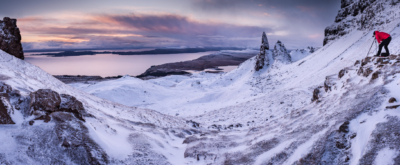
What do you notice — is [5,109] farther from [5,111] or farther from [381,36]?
[381,36]

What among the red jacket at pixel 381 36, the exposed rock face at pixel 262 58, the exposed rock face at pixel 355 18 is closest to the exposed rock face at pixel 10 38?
the red jacket at pixel 381 36

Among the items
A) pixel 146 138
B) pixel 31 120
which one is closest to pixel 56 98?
pixel 31 120

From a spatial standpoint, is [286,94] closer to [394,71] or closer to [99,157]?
[394,71]

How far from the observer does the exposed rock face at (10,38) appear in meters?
16.7

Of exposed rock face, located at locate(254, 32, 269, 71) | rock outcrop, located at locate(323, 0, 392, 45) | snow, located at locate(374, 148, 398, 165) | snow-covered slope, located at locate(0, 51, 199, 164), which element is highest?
rock outcrop, located at locate(323, 0, 392, 45)

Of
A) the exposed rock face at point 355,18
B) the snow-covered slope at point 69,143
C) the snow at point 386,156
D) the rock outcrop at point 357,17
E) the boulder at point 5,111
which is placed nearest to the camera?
the snow at point 386,156

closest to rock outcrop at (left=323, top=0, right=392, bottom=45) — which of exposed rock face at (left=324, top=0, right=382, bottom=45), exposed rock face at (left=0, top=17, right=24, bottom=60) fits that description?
exposed rock face at (left=324, top=0, right=382, bottom=45)

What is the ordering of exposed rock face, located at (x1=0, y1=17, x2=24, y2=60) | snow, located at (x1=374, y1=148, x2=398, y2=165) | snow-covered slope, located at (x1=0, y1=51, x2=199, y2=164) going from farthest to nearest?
exposed rock face, located at (x1=0, y1=17, x2=24, y2=60) → snow-covered slope, located at (x1=0, y1=51, x2=199, y2=164) → snow, located at (x1=374, y1=148, x2=398, y2=165)

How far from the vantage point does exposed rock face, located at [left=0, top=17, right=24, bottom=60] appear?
54.7 feet

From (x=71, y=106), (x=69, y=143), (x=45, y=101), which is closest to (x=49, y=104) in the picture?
(x=45, y=101)

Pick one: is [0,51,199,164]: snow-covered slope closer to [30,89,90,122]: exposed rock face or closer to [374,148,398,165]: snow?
[30,89,90,122]: exposed rock face

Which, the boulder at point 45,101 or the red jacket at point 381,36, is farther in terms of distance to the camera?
the red jacket at point 381,36

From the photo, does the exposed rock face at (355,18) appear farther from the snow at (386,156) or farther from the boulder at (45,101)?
the boulder at (45,101)

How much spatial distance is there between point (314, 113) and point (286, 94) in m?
9.39
